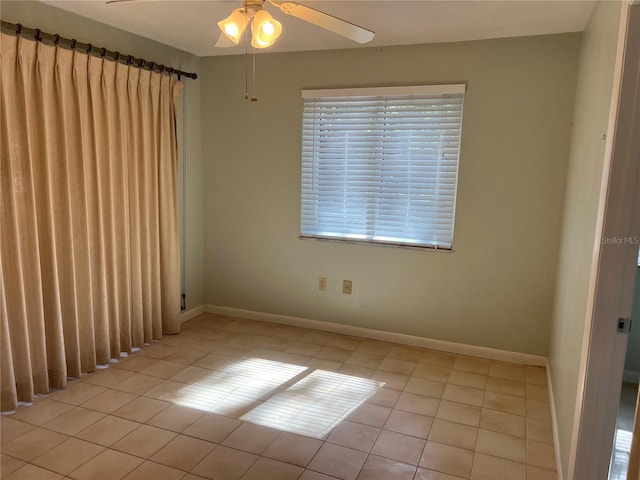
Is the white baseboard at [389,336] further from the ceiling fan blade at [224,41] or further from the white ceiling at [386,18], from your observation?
the ceiling fan blade at [224,41]

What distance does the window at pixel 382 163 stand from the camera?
338cm

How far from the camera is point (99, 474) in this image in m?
2.06

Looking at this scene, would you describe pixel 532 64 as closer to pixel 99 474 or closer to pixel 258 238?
pixel 258 238

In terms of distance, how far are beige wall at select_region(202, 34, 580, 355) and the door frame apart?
160cm

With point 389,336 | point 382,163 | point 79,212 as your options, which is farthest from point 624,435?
point 79,212

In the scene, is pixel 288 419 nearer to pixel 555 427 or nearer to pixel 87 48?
pixel 555 427

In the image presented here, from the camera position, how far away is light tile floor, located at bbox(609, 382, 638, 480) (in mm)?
2176

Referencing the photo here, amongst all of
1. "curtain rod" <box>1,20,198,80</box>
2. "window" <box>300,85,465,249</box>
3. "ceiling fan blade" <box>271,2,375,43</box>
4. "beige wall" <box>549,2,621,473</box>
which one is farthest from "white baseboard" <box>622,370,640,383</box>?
"curtain rod" <box>1,20,198,80</box>

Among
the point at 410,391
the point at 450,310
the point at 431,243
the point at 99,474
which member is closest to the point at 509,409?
the point at 410,391

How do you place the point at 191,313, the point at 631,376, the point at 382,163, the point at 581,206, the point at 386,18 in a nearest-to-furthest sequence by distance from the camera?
the point at 581,206, the point at 386,18, the point at 631,376, the point at 382,163, the point at 191,313

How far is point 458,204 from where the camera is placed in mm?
3387

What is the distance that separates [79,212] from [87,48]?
1.02 m

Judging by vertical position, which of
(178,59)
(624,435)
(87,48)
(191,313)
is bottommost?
(624,435)

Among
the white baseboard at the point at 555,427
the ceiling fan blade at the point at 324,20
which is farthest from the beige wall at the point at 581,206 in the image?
the ceiling fan blade at the point at 324,20
